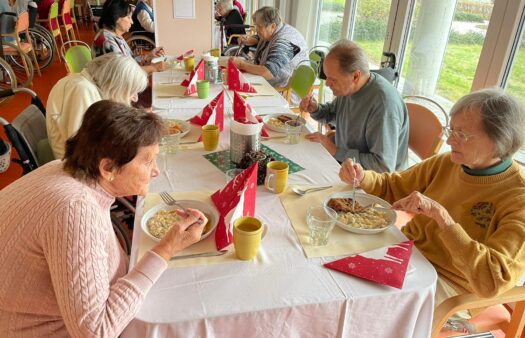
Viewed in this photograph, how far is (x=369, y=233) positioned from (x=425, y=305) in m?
0.26

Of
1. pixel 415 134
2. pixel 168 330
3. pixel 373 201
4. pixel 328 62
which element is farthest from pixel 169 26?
pixel 168 330

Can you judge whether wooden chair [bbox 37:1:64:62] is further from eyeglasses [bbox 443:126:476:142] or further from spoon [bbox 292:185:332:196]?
eyeglasses [bbox 443:126:476:142]

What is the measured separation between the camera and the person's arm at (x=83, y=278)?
85 centimetres

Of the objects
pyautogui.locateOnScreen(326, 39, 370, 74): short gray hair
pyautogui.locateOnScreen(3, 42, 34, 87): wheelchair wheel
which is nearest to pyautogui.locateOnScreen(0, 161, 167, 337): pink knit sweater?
pyautogui.locateOnScreen(326, 39, 370, 74): short gray hair

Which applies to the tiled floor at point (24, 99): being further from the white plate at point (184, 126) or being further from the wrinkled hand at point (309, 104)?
the wrinkled hand at point (309, 104)

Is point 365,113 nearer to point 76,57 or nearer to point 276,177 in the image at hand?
point 276,177

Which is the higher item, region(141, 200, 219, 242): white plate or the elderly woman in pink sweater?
the elderly woman in pink sweater

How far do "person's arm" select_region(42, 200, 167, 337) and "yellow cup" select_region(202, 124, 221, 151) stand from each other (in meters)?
0.89

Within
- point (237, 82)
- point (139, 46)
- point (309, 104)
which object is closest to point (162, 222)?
point (309, 104)

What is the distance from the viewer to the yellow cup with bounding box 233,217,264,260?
3.43 feet

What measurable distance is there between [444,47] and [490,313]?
2.14 m

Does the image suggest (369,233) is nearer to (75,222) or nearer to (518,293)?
(518,293)

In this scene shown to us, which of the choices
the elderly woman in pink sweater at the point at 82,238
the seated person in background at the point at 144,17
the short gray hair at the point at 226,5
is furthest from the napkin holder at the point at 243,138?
the short gray hair at the point at 226,5

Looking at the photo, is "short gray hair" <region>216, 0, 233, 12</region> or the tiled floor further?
"short gray hair" <region>216, 0, 233, 12</region>
